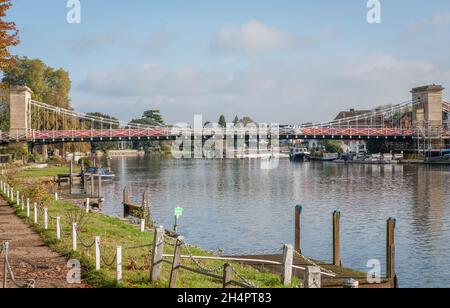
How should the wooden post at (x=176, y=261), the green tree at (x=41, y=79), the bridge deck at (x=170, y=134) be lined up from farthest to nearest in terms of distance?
the green tree at (x=41, y=79) < the bridge deck at (x=170, y=134) < the wooden post at (x=176, y=261)

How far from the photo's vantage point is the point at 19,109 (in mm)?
108000

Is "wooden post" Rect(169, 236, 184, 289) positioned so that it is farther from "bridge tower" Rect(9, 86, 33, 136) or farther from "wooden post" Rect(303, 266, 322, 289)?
"bridge tower" Rect(9, 86, 33, 136)

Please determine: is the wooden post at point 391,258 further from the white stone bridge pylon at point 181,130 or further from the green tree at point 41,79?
the green tree at point 41,79

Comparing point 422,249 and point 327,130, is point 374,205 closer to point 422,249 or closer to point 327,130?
point 422,249

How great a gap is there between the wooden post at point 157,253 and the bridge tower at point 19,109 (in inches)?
3715

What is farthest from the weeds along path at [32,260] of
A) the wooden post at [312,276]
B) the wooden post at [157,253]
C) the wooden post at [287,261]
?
the wooden post at [312,276]

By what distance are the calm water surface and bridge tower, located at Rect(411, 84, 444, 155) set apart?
4814 cm

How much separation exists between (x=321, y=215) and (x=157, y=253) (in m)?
30.3

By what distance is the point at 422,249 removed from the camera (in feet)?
103

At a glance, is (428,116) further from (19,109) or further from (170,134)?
(19,109)

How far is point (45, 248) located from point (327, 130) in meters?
95.4

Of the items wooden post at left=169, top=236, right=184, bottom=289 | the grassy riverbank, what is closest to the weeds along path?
the grassy riverbank

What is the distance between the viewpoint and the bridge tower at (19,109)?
107 metres
